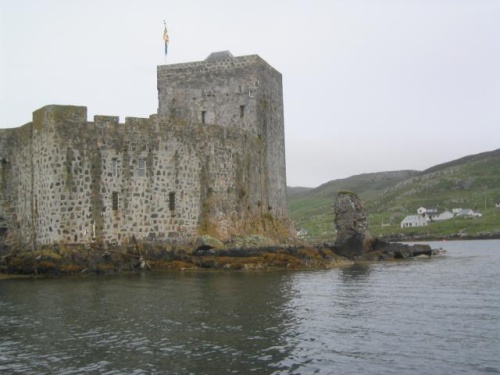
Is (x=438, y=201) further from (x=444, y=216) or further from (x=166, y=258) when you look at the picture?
(x=166, y=258)

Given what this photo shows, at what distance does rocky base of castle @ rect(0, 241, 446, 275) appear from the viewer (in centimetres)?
2589

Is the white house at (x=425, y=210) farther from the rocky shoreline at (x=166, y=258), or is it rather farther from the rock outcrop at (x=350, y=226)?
the rocky shoreline at (x=166, y=258)

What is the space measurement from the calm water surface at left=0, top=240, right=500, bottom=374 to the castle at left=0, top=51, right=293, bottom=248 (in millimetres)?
6148

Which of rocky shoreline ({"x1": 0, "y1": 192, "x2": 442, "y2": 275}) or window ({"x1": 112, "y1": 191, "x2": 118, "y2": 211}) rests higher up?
window ({"x1": 112, "y1": 191, "x2": 118, "y2": 211})

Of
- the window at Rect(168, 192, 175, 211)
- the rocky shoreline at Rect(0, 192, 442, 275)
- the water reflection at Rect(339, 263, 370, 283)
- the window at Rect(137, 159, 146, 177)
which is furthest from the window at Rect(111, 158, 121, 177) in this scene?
the water reflection at Rect(339, 263, 370, 283)

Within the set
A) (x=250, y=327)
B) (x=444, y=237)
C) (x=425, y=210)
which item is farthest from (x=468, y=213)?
(x=250, y=327)

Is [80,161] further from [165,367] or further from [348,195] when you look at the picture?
[165,367]

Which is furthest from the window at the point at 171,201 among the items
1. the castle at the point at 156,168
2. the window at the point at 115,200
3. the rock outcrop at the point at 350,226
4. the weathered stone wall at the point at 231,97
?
the rock outcrop at the point at 350,226

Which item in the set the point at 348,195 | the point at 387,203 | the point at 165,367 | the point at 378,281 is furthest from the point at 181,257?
→ the point at 387,203

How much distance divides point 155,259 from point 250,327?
49.1ft

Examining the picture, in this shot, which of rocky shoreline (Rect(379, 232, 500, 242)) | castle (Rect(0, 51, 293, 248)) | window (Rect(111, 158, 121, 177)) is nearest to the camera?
castle (Rect(0, 51, 293, 248))

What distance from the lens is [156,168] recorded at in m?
30.1

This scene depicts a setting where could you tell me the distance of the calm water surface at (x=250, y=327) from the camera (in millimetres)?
10898

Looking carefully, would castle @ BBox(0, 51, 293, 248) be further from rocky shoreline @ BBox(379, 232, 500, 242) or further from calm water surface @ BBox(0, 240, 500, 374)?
rocky shoreline @ BBox(379, 232, 500, 242)
